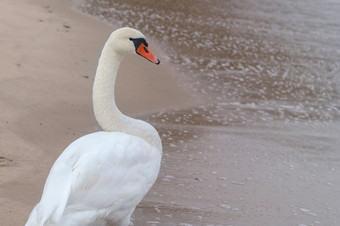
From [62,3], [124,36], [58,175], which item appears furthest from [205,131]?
[62,3]

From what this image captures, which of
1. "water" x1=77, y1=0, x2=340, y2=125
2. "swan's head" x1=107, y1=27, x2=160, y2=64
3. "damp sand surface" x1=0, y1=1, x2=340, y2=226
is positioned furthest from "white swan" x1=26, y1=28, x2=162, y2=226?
"water" x1=77, y1=0, x2=340, y2=125

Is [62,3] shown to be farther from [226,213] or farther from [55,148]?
[226,213]

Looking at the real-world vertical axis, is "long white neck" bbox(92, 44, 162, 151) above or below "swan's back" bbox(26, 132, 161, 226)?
above

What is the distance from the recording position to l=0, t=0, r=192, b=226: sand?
4613 millimetres

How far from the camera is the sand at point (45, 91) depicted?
4.61 meters

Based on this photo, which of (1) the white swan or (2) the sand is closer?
(1) the white swan

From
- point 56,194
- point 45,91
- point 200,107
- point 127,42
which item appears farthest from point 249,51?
point 56,194

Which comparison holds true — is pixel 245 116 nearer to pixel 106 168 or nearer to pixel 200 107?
pixel 200 107

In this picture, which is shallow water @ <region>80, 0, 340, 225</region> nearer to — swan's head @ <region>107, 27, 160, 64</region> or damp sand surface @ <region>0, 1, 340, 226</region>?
damp sand surface @ <region>0, 1, 340, 226</region>

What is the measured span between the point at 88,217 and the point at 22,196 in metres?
0.88

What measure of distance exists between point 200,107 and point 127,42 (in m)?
2.65

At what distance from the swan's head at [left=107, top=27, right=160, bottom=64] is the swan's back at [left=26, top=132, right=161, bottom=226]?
0.55 metres

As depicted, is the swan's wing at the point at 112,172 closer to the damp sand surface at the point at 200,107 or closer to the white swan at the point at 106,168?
the white swan at the point at 106,168

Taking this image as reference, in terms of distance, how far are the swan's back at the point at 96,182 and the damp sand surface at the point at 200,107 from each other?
1.82ft
